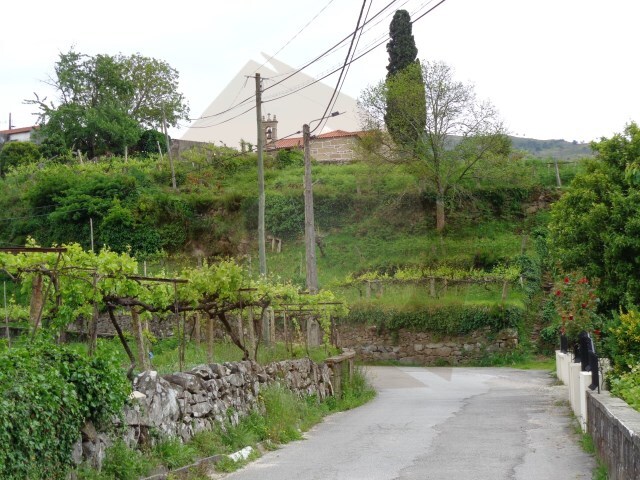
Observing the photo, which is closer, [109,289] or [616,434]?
[616,434]

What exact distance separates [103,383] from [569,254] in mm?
14241

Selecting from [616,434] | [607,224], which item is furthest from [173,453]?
[607,224]

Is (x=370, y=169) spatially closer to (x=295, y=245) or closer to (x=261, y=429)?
(x=295, y=245)

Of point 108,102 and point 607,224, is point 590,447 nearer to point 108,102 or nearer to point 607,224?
point 607,224

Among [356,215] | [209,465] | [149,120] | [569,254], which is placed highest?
[149,120]

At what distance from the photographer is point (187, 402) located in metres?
12.0

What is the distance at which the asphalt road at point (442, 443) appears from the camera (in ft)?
36.7

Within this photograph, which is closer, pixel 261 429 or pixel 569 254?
pixel 261 429

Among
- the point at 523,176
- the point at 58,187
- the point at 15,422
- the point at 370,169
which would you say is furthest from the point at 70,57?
the point at 15,422

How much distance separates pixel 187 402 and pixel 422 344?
24.8 meters

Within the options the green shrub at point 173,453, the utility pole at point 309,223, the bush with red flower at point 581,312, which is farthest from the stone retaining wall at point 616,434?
the utility pole at point 309,223

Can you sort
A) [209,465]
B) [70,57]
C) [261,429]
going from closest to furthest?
[209,465] → [261,429] → [70,57]

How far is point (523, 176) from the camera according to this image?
148ft

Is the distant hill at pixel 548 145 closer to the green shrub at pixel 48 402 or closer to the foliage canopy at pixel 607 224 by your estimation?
the foliage canopy at pixel 607 224
